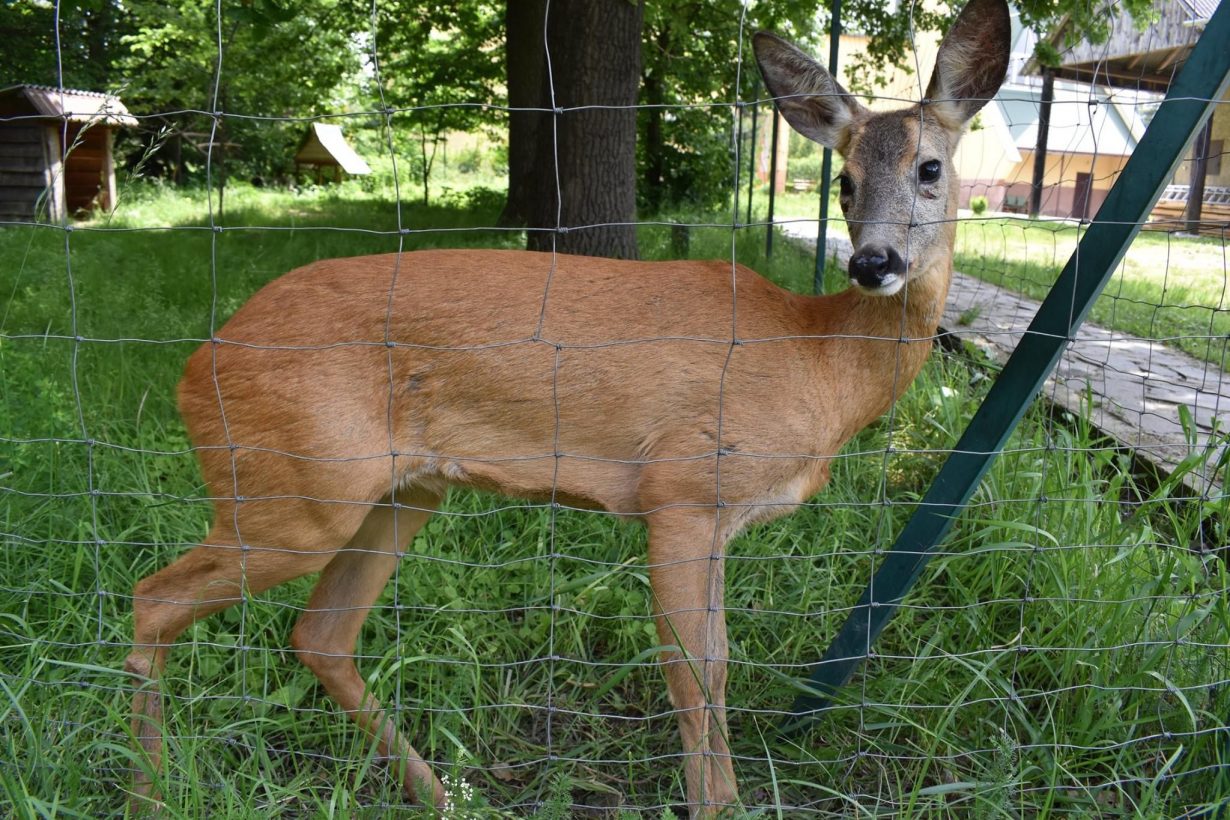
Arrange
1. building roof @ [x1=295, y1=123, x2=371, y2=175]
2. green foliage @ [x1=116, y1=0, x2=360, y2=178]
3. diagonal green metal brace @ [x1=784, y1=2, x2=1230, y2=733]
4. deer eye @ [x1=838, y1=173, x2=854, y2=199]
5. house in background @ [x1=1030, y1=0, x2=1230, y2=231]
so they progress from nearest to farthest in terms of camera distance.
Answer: diagonal green metal brace @ [x1=784, y1=2, x2=1230, y2=733]
deer eye @ [x1=838, y1=173, x2=854, y2=199]
house in background @ [x1=1030, y1=0, x2=1230, y2=231]
green foliage @ [x1=116, y1=0, x2=360, y2=178]
building roof @ [x1=295, y1=123, x2=371, y2=175]

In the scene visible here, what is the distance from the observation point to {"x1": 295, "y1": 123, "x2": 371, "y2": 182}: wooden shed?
24.1 meters

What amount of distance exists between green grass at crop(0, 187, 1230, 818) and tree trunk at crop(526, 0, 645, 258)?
307cm

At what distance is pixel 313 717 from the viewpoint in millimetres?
2885

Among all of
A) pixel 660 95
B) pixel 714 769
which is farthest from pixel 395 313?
pixel 660 95

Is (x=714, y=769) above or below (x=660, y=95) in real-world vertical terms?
below

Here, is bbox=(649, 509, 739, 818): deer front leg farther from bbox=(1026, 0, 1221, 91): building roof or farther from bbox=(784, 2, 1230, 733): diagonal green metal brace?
bbox=(1026, 0, 1221, 91): building roof

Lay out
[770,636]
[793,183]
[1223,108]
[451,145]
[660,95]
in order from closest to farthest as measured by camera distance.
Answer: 1. [770,636]
2. [1223,108]
3. [660,95]
4. [793,183]
5. [451,145]

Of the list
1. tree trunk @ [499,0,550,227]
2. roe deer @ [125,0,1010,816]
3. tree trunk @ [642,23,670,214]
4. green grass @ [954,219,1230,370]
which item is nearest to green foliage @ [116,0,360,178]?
roe deer @ [125,0,1010,816]

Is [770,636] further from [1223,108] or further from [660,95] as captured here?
[660,95]

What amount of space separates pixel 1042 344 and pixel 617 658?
152 cm

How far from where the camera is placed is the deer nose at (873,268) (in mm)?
2480

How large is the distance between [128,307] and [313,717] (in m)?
3.63

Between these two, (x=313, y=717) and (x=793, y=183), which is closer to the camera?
(x=313, y=717)

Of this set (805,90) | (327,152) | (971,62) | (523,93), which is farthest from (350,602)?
→ (327,152)
